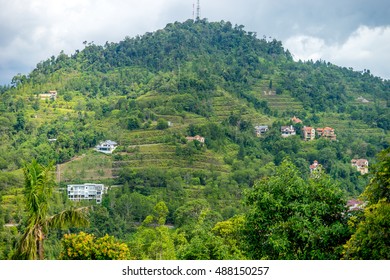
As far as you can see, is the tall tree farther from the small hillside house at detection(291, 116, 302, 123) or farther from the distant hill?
the small hillside house at detection(291, 116, 302, 123)

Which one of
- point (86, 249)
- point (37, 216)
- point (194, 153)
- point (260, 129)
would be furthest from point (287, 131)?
point (37, 216)

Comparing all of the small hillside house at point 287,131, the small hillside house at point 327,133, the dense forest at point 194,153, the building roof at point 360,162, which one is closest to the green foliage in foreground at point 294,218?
the dense forest at point 194,153

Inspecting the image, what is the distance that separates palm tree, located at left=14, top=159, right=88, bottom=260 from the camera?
4.22m

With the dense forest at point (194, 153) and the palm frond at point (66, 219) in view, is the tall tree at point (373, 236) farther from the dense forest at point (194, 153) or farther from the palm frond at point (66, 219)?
the palm frond at point (66, 219)

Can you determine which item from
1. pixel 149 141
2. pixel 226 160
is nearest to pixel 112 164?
pixel 149 141

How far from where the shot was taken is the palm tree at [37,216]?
4.22 m

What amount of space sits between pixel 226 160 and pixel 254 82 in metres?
13.5

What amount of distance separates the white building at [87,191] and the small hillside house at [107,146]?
387 centimetres

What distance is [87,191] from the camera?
23.1m

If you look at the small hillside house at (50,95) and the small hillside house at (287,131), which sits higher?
the small hillside house at (50,95)

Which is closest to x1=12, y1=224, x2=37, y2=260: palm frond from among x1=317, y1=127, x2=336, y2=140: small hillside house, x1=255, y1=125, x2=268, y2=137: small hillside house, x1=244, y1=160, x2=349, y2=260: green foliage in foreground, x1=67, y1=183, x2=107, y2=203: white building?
x1=244, y1=160, x2=349, y2=260: green foliage in foreground

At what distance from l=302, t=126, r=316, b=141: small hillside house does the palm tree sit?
2900 cm

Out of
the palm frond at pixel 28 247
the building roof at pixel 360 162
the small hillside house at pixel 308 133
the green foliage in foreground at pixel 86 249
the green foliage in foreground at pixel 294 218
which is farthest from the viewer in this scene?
the small hillside house at pixel 308 133

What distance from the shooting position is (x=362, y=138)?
105ft
